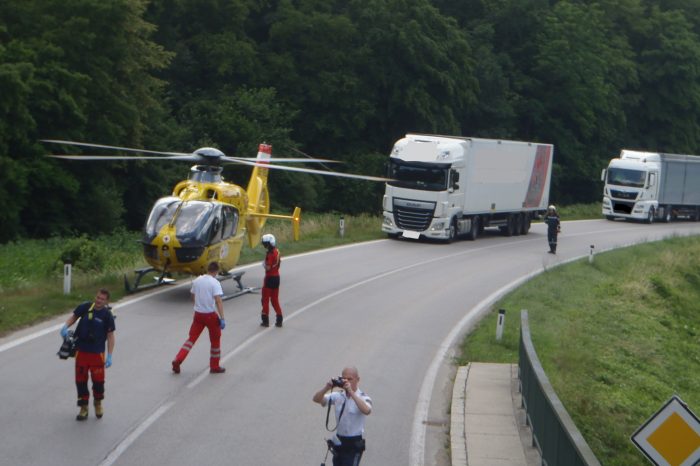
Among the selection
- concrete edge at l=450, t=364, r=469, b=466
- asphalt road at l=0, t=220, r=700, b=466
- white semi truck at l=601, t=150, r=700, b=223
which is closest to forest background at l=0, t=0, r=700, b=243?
white semi truck at l=601, t=150, r=700, b=223

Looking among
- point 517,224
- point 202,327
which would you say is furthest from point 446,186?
point 202,327

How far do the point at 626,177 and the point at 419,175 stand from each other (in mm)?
21957

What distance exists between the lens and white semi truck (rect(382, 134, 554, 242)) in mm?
38375

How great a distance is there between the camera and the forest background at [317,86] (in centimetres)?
4606

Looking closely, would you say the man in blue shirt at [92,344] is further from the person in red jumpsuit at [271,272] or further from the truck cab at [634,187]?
the truck cab at [634,187]

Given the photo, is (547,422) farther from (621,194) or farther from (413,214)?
(621,194)

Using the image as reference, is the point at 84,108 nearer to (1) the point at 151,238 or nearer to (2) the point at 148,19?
(2) the point at 148,19

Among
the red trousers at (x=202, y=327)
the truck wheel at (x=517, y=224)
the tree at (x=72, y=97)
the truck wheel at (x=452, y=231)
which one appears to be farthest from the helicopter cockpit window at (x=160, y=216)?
the truck wheel at (x=517, y=224)

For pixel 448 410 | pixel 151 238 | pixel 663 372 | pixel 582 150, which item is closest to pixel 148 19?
pixel 582 150

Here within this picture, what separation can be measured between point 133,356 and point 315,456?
5.78m

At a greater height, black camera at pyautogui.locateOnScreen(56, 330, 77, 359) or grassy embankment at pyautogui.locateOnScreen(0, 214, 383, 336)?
black camera at pyautogui.locateOnScreen(56, 330, 77, 359)

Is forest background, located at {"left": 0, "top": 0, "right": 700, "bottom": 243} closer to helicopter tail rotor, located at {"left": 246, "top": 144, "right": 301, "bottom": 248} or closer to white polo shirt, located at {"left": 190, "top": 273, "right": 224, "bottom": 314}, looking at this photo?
helicopter tail rotor, located at {"left": 246, "top": 144, "right": 301, "bottom": 248}

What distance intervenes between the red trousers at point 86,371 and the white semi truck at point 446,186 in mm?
25008

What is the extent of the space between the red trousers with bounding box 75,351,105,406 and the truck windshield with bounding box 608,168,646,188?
47.2 metres
